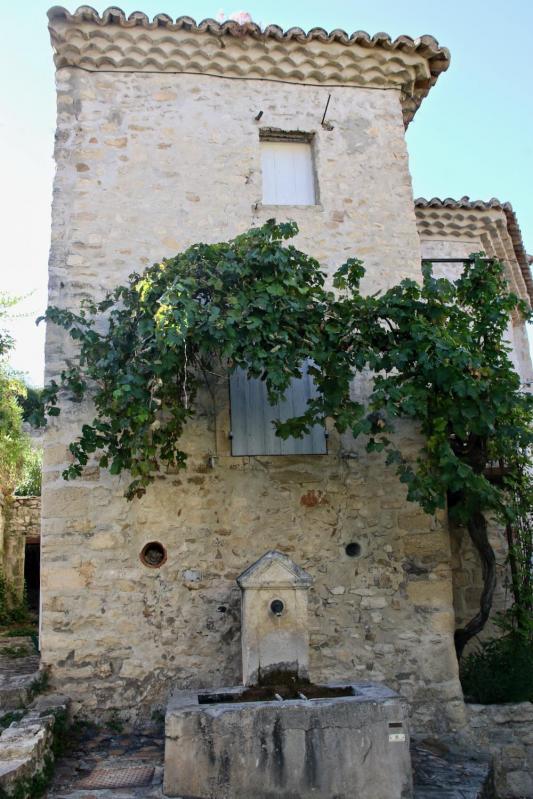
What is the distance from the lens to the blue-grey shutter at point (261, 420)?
→ 6309mm

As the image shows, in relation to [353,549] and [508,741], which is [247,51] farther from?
[508,741]

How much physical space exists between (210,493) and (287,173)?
346cm

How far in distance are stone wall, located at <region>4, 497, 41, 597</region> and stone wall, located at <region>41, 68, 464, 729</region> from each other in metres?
6.00

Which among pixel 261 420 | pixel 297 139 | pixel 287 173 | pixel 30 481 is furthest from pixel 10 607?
pixel 297 139

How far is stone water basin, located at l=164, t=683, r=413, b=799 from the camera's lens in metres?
4.25

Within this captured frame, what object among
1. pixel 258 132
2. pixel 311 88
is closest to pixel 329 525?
pixel 258 132

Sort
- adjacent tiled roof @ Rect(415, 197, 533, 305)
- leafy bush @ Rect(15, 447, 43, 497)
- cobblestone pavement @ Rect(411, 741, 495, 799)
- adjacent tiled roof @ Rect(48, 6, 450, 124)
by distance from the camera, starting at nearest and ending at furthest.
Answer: cobblestone pavement @ Rect(411, 741, 495, 799)
adjacent tiled roof @ Rect(48, 6, 450, 124)
adjacent tiled roof @ Rect(415, 197, 533, 305)
leafy bush @ Rect(15, 447, 43, 497)

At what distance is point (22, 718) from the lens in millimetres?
5105

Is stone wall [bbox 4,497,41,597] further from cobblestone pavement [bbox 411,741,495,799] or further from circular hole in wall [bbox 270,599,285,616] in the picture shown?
cobblestone pavement [bbox 411,741,495,799]

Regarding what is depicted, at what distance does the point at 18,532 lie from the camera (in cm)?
1166

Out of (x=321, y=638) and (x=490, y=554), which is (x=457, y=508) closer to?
(x=490, y=554)

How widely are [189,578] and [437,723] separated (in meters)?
2.44

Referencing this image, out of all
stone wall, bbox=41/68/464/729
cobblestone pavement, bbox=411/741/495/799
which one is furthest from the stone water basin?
stone wall, bbox=41/68/464/729

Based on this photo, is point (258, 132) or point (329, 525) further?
point (258, 132)
